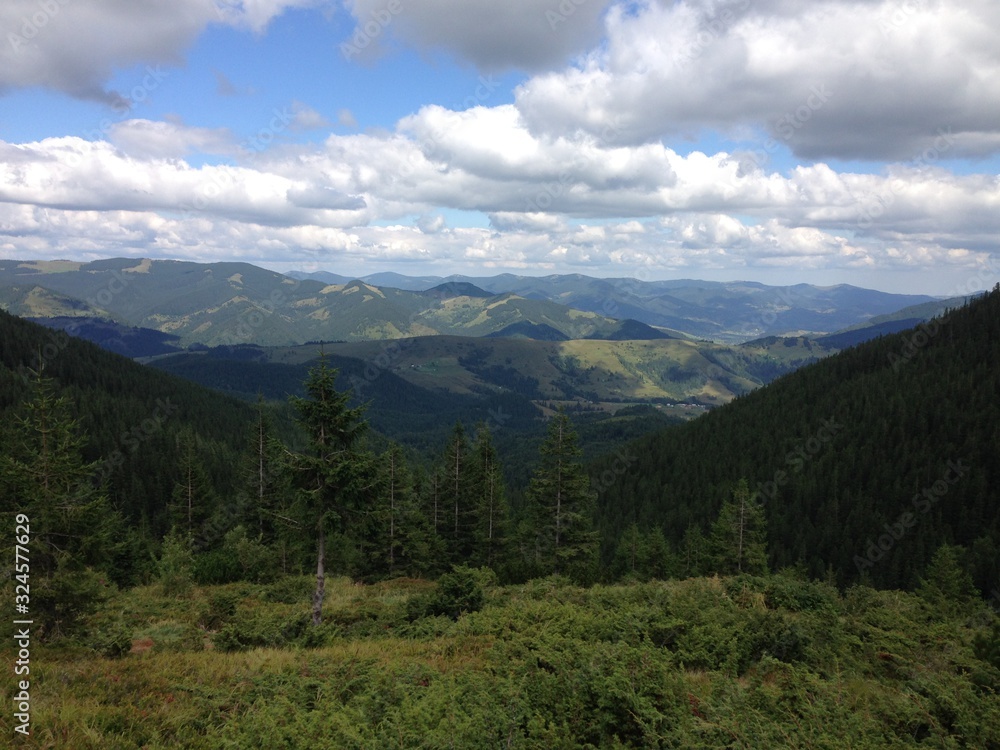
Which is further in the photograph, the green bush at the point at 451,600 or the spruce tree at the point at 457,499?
the spruce tree at the point at 457,499

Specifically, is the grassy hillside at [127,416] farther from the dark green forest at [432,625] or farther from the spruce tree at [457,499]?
the dark green forest at [432,625]

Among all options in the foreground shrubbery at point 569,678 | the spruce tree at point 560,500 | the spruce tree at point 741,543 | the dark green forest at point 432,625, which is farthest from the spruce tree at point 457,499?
the spruce tree at point 741,543

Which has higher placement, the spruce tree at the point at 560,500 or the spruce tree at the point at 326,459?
the spruce tree at the point at 326,459

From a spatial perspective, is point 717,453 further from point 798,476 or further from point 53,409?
point 53,409

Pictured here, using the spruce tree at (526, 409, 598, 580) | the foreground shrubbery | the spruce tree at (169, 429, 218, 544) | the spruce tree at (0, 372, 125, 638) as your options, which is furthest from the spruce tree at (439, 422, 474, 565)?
the spruce tree at (0, 372, 125, 638)

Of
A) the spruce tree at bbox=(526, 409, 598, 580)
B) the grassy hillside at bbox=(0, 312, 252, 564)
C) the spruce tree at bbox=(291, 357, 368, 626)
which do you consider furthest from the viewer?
the grassy hillside at bbox=(0, 312, 252, 564)

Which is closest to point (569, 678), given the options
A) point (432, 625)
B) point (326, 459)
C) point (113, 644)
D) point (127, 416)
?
point (432, 625)

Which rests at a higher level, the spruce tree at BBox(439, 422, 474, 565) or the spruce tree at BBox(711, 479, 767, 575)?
the spruce tree at BBox(439, 422, 474, 565)

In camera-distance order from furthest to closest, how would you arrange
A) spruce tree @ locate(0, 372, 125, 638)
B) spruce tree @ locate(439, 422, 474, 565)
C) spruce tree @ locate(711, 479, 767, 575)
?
spruce tree @ locate(711, 479, 767, 575) < spruce tree @ locate(439, 422, 474, 565) < spruce tree @ locate(0, 372, 125, 638)

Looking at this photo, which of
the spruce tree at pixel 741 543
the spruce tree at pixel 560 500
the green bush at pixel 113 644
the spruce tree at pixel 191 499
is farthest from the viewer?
the spruce tree at pixel 191 499

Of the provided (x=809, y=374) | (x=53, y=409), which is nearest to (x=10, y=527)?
(x=53, y=409)

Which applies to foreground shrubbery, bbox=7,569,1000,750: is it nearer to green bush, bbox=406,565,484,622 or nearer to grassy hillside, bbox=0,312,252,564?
green bush, bbox=406,565,484,622

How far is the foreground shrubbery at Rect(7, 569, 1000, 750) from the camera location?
9.73m

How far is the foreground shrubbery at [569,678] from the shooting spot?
973 centimetres
